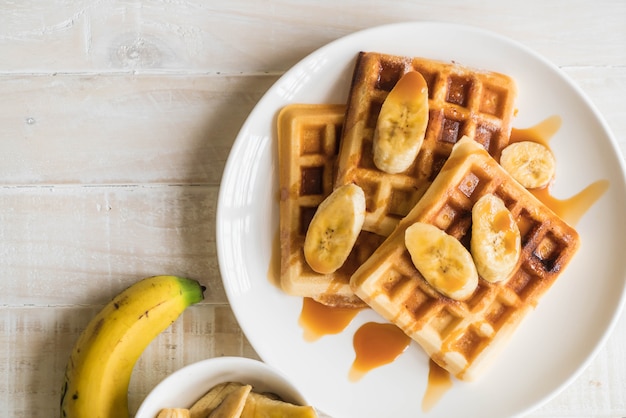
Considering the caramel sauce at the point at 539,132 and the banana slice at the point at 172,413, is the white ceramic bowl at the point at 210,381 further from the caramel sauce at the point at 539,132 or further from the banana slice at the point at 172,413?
the caramel sauce at the point at 539,132

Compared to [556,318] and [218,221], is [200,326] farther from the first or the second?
[556,318]

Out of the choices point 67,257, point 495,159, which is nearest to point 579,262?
point 495,159

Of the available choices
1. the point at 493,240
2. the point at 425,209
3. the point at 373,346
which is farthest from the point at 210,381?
the point at 493,240

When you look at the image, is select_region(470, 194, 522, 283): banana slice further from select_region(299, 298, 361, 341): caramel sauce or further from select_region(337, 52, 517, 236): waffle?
select_region(299, 298, 361, 341): caramel sauce

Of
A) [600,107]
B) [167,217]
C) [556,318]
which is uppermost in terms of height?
[600,107]

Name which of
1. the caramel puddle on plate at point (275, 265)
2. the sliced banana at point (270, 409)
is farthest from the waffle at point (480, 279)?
the sliced banana at point (270, 409)

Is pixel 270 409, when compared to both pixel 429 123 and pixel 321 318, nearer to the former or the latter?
pixel 321 318

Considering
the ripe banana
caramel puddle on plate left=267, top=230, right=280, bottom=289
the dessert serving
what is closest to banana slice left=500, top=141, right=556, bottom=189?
the dessert serving
